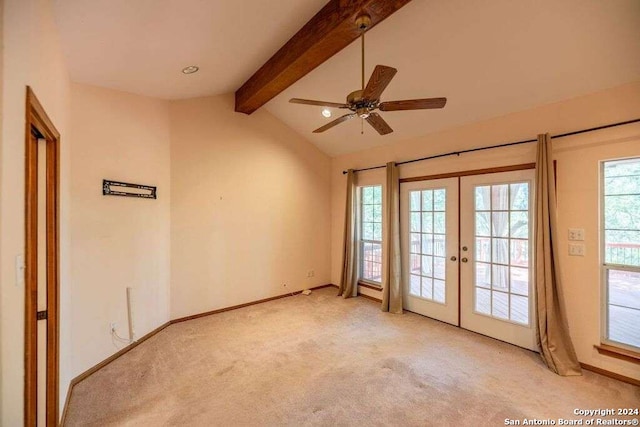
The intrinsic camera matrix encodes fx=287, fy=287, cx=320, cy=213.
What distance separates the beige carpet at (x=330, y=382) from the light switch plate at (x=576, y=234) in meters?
1.24

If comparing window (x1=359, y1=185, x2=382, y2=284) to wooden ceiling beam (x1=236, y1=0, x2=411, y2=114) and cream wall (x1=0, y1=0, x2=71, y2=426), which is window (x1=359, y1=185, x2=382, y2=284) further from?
cream wall (x1=0, y1=0, x2=71, y2=426)

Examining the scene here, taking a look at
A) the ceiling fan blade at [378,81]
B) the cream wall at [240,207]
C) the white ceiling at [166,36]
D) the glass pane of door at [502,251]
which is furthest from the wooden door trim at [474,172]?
the white ceiling at [166,36]

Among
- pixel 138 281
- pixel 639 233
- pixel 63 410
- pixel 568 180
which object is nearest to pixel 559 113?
pixel 568 180

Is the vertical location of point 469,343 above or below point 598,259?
below

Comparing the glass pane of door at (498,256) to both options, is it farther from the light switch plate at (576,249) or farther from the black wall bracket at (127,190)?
the black wall bracket at (127,190)

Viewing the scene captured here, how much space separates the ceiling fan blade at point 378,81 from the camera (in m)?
1.76

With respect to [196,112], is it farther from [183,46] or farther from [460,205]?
[460,205]

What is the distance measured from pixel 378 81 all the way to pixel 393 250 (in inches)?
112

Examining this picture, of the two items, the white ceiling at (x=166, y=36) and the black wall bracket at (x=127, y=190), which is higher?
the white ceiling at (x=166, y=36)

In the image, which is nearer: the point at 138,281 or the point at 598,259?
the point at 598,259

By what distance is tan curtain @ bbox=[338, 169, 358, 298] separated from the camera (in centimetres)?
500

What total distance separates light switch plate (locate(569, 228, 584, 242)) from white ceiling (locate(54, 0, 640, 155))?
4.26ft

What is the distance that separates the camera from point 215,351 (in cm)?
309

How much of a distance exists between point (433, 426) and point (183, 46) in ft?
11.8
